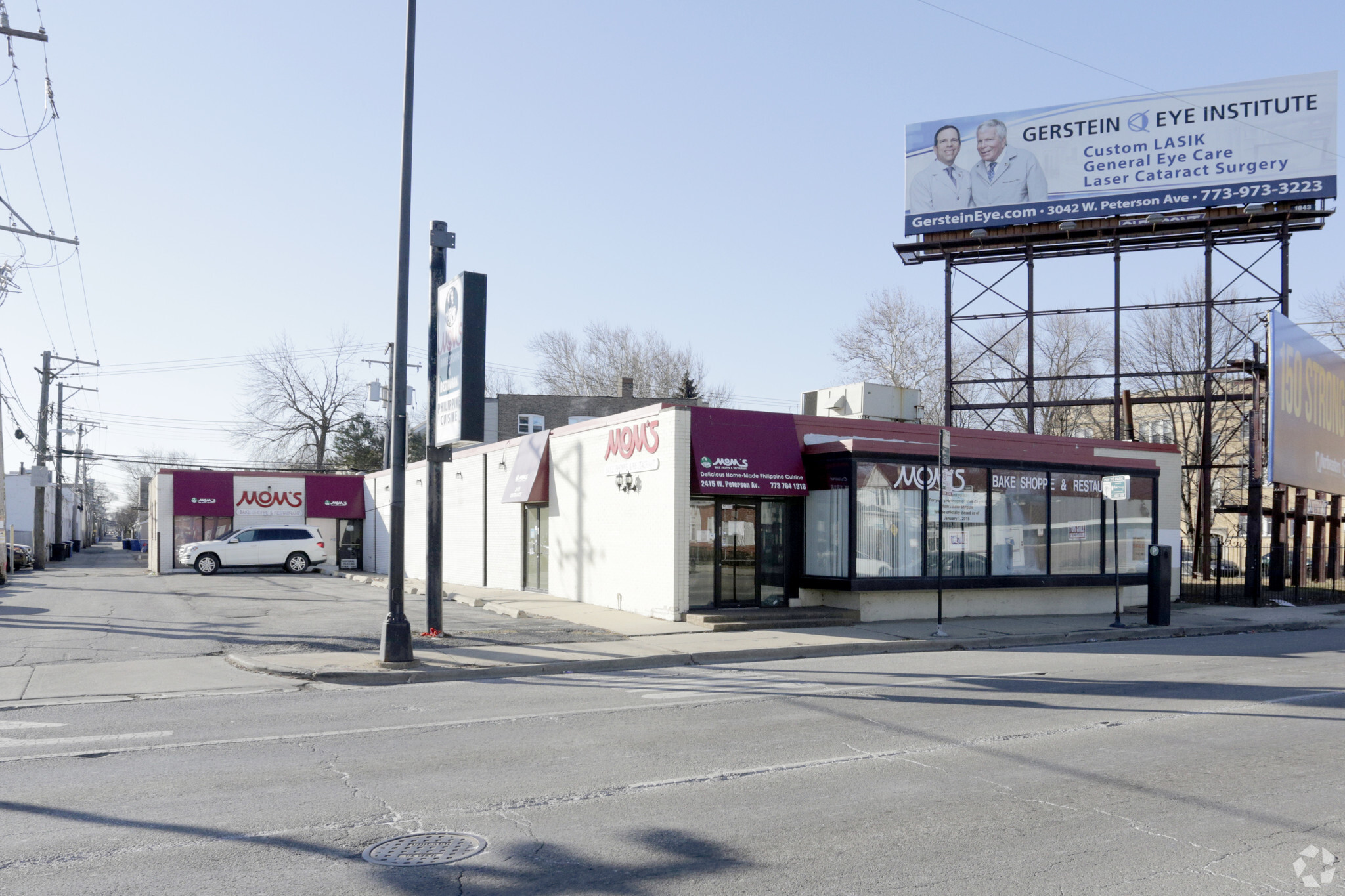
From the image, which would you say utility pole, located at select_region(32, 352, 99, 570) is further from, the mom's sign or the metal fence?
the metal fence

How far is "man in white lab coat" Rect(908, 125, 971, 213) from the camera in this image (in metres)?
33.3

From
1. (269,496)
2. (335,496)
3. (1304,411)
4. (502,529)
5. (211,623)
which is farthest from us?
(335,496)

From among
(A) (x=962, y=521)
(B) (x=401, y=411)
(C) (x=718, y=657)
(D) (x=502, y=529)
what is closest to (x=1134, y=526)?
(A) (x=962, y=521)

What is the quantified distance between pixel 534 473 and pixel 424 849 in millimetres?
18559

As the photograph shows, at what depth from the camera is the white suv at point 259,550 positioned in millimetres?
36219

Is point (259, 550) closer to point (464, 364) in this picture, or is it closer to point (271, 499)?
point (271, 499)

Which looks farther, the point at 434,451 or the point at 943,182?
the point at 943,182

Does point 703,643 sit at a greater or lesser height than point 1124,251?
lesser

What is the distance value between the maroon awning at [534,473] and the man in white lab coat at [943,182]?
1654 centimetres

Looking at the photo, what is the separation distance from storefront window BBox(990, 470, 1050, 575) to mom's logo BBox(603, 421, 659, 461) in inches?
278

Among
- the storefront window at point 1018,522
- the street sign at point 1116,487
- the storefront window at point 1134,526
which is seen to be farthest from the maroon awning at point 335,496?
the street sign at point 1116,487

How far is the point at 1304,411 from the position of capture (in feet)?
95.7

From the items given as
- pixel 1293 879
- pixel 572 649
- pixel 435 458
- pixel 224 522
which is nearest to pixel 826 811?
pixel 1293 879

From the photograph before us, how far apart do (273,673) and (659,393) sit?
1952 inches
